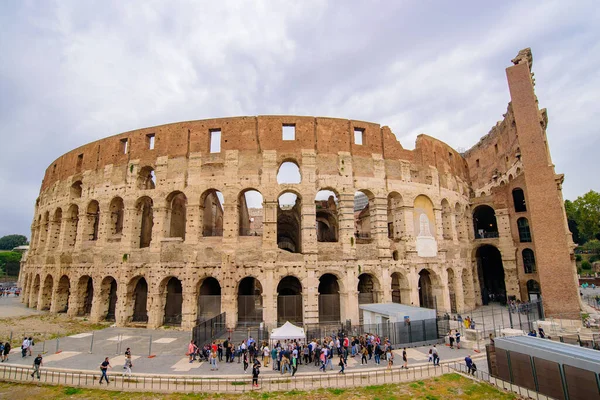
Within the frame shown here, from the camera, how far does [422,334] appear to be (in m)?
16.4

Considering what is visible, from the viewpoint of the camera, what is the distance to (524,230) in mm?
27672

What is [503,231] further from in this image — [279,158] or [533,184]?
[279,158]

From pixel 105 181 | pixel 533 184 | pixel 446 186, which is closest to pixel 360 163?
pixel 446 186

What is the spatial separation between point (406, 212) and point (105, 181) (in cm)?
2375

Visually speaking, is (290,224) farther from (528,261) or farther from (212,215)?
(528,261)

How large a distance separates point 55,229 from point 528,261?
43109 mm

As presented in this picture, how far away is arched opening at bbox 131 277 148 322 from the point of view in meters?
22.6

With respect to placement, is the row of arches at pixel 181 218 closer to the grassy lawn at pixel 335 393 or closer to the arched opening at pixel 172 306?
the arched opening at pixel 172 306

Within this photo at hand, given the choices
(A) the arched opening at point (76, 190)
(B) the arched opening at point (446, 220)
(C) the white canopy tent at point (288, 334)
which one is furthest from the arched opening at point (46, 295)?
(B) the arched opening at point (446, 220)

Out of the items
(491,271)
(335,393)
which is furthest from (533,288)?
(335,393)

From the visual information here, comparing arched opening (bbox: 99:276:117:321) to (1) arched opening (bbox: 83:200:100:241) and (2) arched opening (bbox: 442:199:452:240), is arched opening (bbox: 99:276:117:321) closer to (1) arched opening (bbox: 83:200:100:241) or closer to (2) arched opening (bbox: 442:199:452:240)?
(1) arched opening (bbox: 83:200:100:241)

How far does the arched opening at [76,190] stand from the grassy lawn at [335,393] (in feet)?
65.0

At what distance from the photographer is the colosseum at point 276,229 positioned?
67.2 ft

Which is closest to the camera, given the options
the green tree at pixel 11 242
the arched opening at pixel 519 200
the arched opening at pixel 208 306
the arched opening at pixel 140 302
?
the arched opening at pixel 208 306
